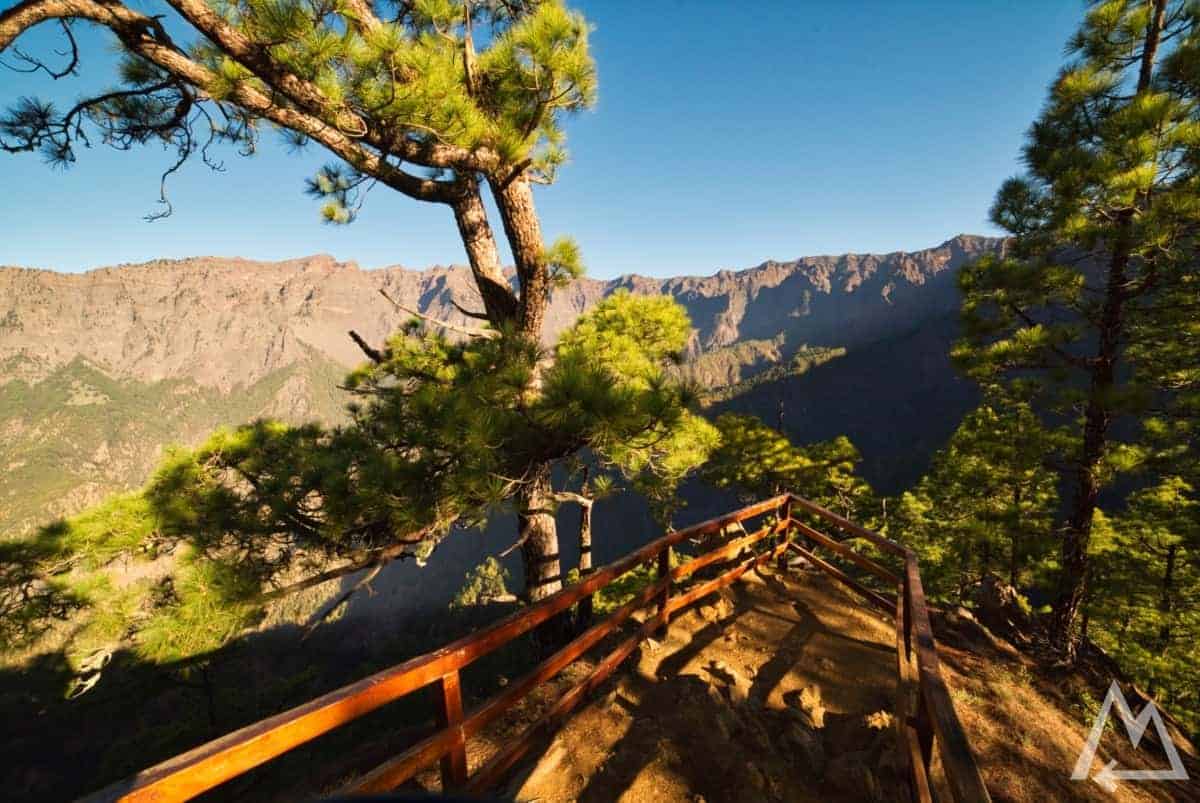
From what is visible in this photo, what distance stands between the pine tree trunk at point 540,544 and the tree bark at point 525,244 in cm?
199

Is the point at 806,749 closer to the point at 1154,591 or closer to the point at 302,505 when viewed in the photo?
the point at 302,505

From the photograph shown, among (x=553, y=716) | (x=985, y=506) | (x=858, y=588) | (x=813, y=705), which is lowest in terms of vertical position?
(x=985, y=506)

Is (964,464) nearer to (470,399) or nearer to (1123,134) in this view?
(1123,134)

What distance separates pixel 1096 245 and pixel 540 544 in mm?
8763

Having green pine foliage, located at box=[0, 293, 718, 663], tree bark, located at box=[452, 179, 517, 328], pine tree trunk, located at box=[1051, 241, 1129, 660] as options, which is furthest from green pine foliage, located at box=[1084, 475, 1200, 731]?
tree bark, located at box=[452, 179, 517, 328]

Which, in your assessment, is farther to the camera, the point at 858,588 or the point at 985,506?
the point at 985,506

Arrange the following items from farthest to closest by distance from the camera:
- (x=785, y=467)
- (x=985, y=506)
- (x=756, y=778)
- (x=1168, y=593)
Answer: (x=785, y=467), (x=985, y=506), (x=1168, y=593), (x=756, y=778)

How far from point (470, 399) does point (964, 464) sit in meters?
15.0

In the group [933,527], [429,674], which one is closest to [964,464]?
[933,527]

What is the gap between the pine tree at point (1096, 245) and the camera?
228 inches

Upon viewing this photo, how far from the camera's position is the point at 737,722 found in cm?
351

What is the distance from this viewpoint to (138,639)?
398 centimetres

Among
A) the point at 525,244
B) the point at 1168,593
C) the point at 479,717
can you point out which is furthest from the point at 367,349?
the point at 1168,593

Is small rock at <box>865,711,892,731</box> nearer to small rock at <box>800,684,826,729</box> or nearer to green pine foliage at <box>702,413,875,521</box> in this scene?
small rock at <box>800,684,826,729</box>
